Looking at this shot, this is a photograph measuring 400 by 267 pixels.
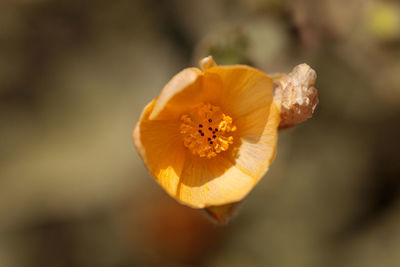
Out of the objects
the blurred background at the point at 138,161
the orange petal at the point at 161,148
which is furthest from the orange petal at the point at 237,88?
the blurred background at the point at 138,161

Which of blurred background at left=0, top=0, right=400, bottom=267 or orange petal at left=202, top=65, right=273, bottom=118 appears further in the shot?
blurred background at left=0, top=0, right=400, bottom=267

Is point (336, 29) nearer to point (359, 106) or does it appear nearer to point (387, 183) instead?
point (359, 106)

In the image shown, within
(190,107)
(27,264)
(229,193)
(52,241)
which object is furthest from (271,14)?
(27,264)

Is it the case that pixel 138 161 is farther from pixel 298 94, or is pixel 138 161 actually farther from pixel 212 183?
pixel 298 94

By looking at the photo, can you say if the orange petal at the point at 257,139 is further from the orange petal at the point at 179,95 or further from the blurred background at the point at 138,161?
the blurred background at the point at 138,161

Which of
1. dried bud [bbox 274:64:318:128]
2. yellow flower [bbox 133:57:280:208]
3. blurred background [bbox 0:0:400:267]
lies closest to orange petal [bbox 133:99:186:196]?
yellow flower [bbox 133:57:280:208]

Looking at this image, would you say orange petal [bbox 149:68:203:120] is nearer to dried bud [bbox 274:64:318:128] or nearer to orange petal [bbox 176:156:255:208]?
orange petal [bbox 176:156:255:208]
